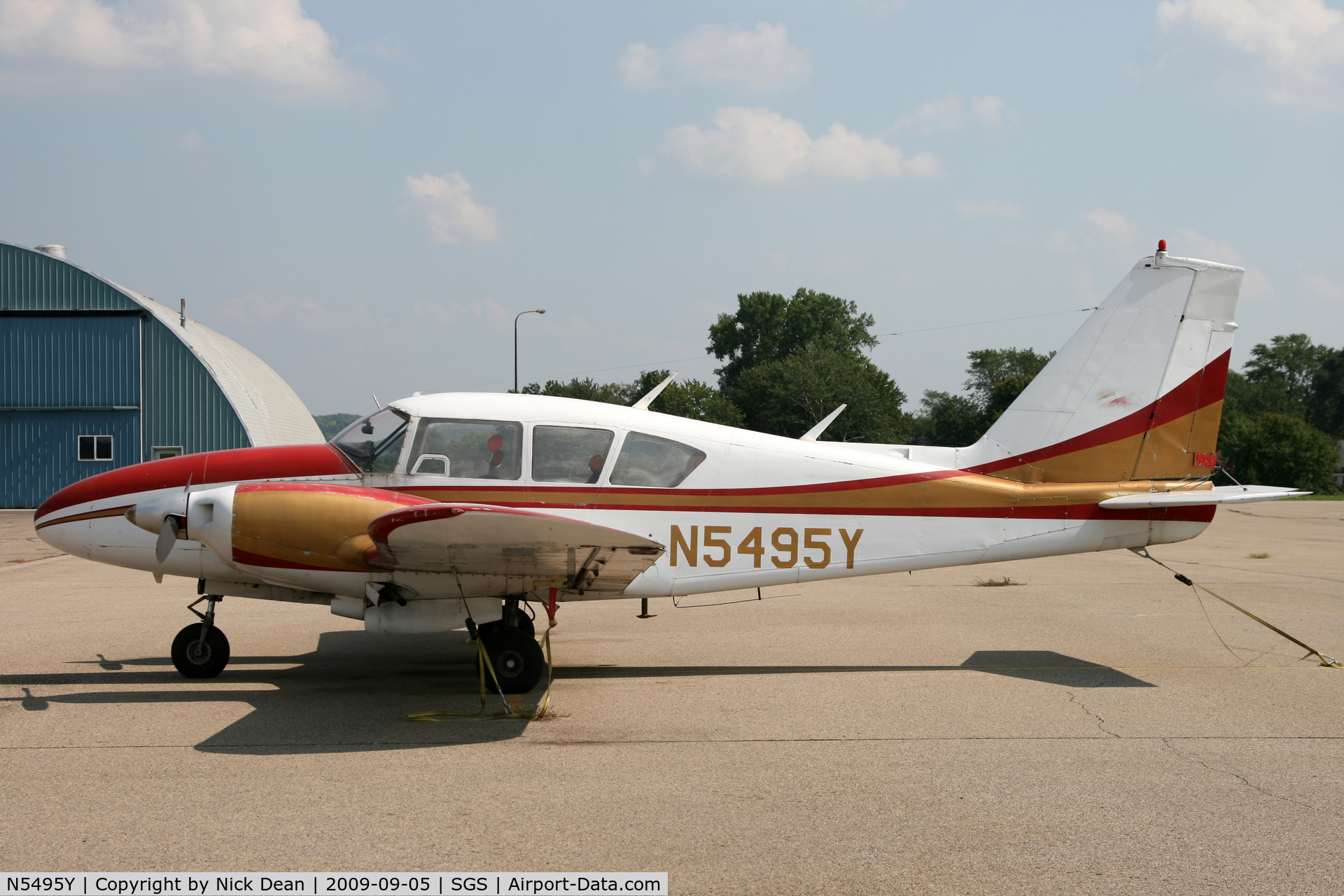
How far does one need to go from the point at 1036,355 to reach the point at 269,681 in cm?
10853

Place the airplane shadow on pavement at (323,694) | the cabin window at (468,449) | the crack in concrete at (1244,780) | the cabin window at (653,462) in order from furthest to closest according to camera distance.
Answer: the cabin window at (653,462) < the cabin window at (468,449) < the airplane shadow on pavement at (323,694) < the crack in concrete at (1244,780)

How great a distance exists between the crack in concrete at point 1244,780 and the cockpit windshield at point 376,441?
5.81 m

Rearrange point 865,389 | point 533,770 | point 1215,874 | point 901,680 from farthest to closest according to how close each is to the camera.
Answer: point 865,389 → point 901,680 → point 533,770 → point 1215,874

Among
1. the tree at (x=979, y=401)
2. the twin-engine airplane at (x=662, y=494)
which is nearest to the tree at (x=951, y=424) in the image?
the tree at (x=979, y=401)

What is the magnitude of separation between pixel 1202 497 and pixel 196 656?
8.28m

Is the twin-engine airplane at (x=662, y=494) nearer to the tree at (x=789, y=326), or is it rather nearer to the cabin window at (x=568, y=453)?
the cabin window at (x=568, y=453)

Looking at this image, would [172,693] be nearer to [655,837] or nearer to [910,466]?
[655,837]

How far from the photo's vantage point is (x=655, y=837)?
4.23 meters

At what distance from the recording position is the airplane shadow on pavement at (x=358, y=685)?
588 centimetres

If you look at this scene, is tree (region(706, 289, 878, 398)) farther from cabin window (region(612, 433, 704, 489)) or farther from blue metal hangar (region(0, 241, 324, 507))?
cabin window (region(612, 433, 704, 489))

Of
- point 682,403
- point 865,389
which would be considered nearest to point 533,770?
point 682,403

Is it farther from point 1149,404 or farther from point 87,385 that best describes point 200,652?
point 87,385

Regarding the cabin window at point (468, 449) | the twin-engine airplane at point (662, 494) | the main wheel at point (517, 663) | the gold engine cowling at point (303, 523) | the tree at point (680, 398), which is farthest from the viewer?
the tree at point (680, 398)

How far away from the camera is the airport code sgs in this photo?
7422 millimetres
